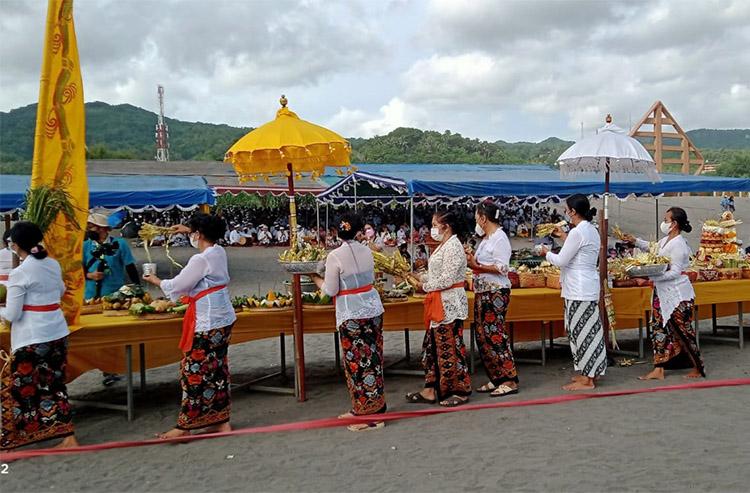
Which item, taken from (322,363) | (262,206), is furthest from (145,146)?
(322,363)

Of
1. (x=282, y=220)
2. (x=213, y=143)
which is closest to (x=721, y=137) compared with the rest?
(x=213, y=143)

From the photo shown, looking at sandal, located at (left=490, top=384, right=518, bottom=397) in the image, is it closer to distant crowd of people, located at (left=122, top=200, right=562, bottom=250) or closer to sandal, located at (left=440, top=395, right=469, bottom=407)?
sandal, located at (left=440, top=395, right=469, bottom=407)

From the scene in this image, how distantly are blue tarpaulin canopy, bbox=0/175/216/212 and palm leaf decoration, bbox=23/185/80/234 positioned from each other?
7268 mm

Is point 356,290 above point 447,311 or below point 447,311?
above

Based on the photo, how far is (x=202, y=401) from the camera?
13.9ft

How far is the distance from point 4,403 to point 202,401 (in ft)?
3.77

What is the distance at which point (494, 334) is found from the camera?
516 centimetres

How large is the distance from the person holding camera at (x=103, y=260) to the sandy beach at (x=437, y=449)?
0.89m

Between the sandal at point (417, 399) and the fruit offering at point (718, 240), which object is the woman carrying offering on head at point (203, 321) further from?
the fruit offering at point (718, 240)

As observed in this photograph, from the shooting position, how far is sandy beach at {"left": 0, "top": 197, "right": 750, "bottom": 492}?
354cm

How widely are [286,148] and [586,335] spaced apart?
2852 mm

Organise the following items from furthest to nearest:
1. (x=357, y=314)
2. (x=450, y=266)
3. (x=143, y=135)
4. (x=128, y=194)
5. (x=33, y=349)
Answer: (x=143, y=135) < (x=128, y=194) < (x=450, y=266) < (x=357, y=314) < (x=33, y=349)

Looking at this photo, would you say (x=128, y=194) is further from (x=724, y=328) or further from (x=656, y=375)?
(x=724, y=328)

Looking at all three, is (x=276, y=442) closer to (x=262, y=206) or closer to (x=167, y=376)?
(x=167, y=376)
